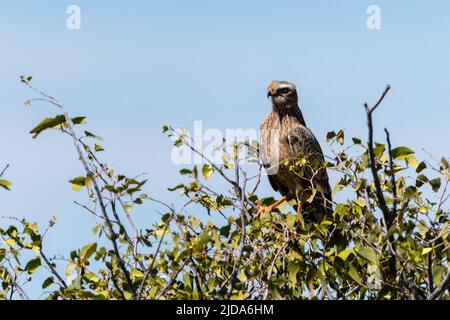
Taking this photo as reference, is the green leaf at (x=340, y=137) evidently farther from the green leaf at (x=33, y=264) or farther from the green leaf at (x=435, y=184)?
the green leaf at (x=33, y=264)

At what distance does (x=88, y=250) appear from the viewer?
549cm

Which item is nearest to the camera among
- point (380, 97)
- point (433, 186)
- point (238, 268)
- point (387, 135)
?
point (380, 97)

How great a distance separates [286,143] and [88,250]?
4973 millimetres

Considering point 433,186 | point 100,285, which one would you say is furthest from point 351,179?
point 100,285

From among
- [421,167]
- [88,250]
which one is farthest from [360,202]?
[88,250]

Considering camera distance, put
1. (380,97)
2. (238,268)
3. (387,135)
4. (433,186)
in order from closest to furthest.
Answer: (380,97)
(387,135)
(238,268)
(433,186)

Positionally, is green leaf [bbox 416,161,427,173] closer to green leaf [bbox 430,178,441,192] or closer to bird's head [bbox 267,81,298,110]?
green leaf [bbox 430,178,441,192]

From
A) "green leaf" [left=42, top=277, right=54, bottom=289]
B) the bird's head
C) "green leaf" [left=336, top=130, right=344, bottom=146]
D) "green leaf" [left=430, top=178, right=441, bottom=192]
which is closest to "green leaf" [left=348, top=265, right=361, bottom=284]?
"green leaf" [left=430, top=178, right=441, bottom=192]

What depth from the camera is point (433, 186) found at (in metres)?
5.89

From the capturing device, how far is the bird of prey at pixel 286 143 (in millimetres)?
9852

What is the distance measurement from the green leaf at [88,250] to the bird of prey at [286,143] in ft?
14.2
